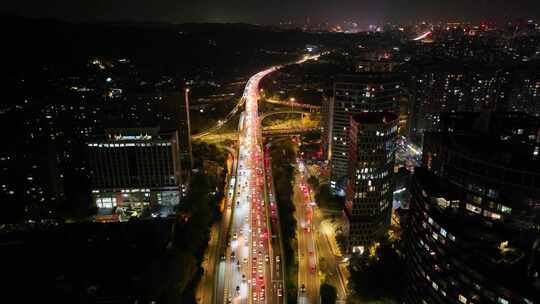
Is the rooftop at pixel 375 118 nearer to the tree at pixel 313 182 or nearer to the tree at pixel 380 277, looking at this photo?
the tree at pixel 380 277

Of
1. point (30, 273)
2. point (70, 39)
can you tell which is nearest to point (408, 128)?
point (30, 273)

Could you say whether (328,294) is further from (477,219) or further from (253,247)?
(477,219)

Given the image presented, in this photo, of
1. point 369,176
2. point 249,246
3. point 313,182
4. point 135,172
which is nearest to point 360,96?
point 369,176

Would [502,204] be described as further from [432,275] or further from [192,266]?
[192,266]

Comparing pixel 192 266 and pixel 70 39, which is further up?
pixel 70 39

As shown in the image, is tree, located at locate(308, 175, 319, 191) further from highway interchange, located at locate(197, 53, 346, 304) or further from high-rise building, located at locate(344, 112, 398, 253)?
high-rise building, located at locate(344, 112, 398, 253)

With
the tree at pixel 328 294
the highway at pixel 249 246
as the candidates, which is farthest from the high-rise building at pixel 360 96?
the tree at pixel 328 294

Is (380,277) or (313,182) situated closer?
(380,277)

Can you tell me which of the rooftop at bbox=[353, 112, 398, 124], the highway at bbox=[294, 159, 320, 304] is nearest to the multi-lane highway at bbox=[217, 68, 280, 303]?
the highway at bbox=[294, 159, 320, 304]
